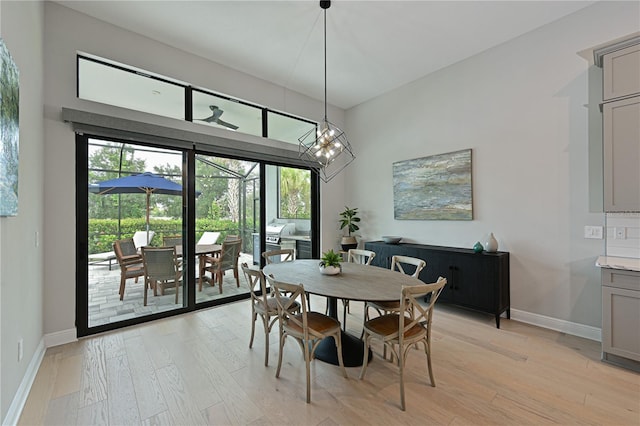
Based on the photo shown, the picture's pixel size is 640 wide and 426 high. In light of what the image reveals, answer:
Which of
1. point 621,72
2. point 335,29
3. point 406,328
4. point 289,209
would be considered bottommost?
point 406,328

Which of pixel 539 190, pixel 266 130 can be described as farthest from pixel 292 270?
pixel 539 190

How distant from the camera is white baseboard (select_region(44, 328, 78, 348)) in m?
2.78

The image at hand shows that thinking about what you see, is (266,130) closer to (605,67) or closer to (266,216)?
(266,216)

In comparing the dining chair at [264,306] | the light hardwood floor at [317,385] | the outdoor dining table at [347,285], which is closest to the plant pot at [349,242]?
the outdoor dining table at [347,285]

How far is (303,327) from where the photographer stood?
2076 millimetres

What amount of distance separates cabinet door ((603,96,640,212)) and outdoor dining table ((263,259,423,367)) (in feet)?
6.39

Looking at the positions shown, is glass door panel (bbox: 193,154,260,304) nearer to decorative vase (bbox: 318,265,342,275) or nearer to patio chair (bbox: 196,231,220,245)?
patio chair (bbox: 196,231,220,245)

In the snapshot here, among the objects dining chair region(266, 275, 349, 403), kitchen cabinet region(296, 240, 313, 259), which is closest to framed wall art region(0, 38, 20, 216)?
dining chair region(266, 275, 349, 403)

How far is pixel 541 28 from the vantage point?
329 cm

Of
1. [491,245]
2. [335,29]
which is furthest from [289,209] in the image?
[491,245]

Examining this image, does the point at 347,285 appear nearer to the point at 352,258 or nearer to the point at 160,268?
the point at 352,258

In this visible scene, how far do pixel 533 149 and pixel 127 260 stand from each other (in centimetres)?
521

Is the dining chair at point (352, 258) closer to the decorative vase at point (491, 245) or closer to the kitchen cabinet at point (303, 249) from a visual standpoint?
the kitchen cabinet at point (303, 249)

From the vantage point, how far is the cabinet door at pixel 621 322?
2299mm
